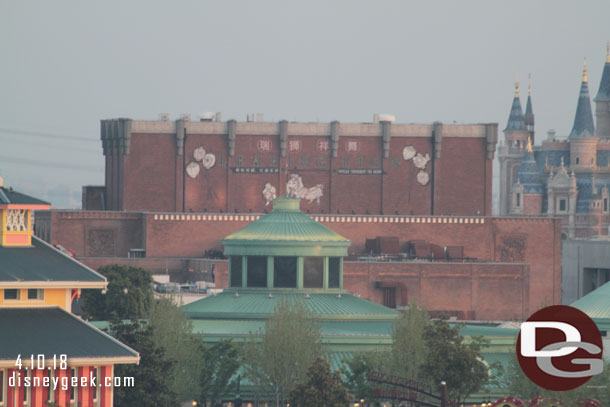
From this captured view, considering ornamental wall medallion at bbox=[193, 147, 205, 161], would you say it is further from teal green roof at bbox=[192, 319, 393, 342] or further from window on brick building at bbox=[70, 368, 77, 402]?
window on brick building at bbox=[70, 368, 77, 402]

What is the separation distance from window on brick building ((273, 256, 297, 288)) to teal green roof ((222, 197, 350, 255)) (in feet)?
2.21

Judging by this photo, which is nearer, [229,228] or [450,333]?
[450,333]

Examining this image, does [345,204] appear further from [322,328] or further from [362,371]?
[362,371]

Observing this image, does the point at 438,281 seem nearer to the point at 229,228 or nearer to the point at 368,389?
the point at 229,228

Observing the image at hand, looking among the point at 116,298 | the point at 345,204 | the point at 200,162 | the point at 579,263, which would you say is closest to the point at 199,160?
the point at 200,162

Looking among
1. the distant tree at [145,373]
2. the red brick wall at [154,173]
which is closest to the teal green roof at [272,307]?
the distant tree at [145,373]

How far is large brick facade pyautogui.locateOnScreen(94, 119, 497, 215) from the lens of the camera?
163500 millimetres

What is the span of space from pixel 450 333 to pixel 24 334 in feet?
77.0

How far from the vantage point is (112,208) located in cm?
16675

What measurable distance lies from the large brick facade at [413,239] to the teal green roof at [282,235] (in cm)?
4820

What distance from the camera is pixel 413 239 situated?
162m

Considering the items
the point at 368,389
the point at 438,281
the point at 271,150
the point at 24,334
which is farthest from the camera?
the point at 271,150

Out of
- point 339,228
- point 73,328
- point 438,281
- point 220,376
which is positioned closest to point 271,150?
point 339,228

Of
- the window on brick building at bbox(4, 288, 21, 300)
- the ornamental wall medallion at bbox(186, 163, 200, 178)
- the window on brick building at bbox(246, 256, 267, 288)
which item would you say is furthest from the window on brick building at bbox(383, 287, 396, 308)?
the window on brick building at bbox(4, 288, 21, 300)
